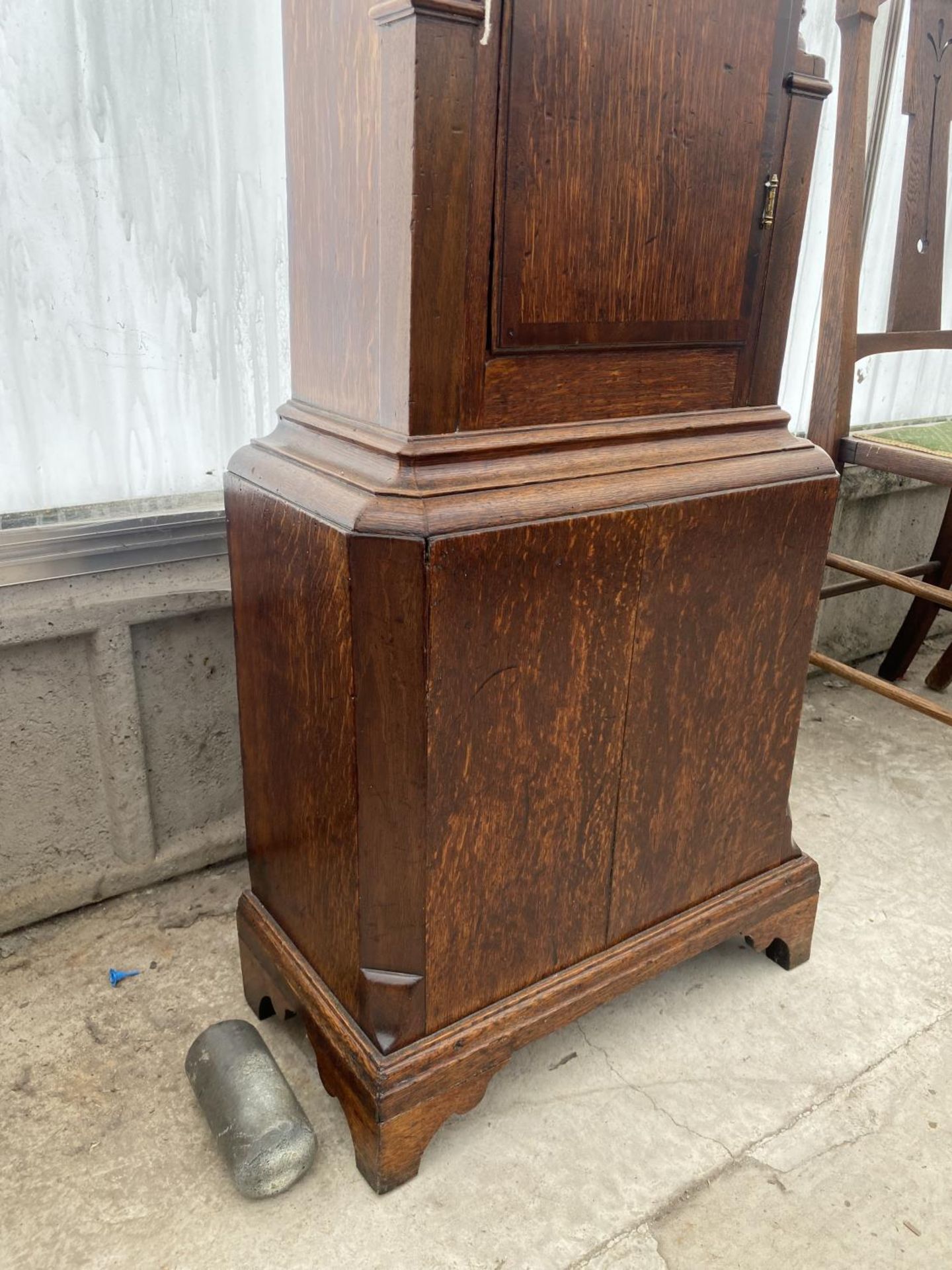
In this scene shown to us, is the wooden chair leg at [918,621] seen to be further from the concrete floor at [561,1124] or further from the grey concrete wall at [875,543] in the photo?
the concrete floor at [561,1124]

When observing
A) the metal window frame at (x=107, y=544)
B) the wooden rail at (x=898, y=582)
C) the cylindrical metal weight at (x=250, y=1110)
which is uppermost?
the metal window frame at (x=107, y=544)

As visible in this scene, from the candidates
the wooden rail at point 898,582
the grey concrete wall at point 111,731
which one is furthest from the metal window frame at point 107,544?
the wooden rail at point 898,582

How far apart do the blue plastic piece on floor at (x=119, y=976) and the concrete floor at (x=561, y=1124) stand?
2cm

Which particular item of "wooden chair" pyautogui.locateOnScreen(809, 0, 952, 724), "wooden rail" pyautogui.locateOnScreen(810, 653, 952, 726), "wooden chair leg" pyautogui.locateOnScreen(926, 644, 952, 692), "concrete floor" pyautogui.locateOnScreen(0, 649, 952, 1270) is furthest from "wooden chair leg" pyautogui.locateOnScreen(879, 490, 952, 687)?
"concrete floor" pyautogui.locateOnScreen(0, 649, 952, 1270)

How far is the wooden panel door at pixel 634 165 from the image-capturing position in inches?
40.3

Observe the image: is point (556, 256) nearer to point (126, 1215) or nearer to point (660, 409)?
point (660, 409)

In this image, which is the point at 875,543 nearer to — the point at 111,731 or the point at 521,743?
the point at 521,743

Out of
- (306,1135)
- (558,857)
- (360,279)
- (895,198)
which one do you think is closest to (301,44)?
(360,279)

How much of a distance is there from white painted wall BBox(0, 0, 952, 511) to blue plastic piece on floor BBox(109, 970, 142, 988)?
2.67 feet

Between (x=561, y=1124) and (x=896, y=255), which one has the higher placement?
(x=896, y=255)

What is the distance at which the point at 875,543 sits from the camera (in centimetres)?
280

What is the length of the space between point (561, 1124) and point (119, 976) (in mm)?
802

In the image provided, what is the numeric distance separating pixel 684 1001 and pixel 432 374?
3.84ft

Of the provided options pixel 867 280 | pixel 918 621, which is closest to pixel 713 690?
pixel 918 621
